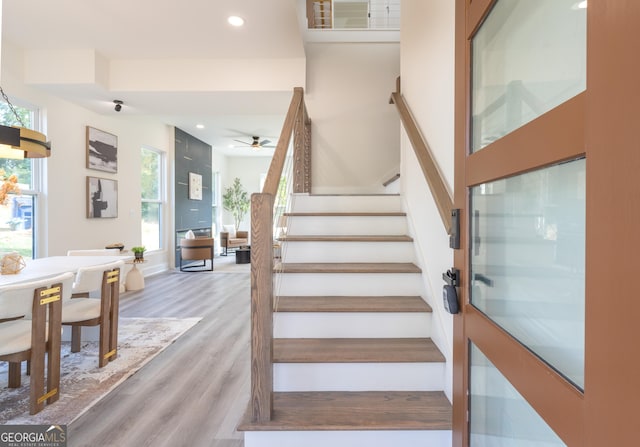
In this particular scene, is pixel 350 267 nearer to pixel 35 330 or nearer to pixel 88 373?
pixel 35 330

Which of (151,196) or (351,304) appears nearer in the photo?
(351,304)

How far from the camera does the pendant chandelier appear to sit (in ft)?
7.06

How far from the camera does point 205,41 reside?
12.6 feet

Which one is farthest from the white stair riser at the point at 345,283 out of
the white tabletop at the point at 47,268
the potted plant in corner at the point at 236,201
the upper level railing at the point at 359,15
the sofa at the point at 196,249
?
the potted plant in corner at the point at 236,201

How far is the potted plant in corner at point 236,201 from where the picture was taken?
34.9ft

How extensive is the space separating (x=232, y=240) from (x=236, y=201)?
180 centimetres

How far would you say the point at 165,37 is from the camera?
12.3 feet

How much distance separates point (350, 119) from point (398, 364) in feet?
12.5

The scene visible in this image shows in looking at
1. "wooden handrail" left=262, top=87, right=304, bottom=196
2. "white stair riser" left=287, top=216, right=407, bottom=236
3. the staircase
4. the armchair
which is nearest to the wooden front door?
the staircase

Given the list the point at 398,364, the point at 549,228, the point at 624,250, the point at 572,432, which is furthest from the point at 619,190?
the point at 398,364

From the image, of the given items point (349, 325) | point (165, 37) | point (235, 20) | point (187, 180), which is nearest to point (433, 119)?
point (349, 325)

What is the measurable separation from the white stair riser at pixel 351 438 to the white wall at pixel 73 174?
4.31 m

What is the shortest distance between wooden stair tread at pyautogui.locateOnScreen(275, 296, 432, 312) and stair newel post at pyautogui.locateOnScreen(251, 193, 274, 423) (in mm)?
483

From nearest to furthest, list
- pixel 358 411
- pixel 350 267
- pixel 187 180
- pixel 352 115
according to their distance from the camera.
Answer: pixel 358 411
pixel 350 267
pixel 352 115
pixel 187 180
